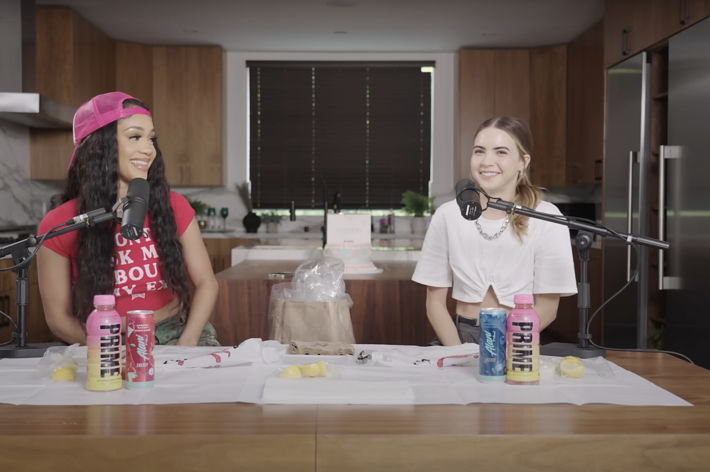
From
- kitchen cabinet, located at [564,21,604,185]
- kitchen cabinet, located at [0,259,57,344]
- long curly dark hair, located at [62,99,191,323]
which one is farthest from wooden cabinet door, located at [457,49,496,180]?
long curly dark hair, located at [62,99,191,323]

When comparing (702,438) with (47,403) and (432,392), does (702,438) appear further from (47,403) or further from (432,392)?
(47,403)

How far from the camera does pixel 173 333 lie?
2033 mm

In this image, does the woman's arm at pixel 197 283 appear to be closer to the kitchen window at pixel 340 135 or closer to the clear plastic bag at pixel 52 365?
the clear plastic bag at pixel 52 365

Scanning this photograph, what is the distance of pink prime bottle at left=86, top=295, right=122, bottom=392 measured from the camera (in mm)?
1231

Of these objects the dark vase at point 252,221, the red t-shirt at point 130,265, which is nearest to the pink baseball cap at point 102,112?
the red t-shirt at point 130,265

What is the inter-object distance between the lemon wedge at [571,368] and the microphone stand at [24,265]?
0.92 metres

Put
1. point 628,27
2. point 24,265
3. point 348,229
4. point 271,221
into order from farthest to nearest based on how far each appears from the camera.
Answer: point 271,221 → point 628,27 → point 348,229 → point 24,265

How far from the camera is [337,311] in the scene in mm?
2281

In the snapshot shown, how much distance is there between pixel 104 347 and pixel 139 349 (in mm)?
60

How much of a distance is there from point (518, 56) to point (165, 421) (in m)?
5.24

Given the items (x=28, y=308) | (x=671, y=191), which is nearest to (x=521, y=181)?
(x=671, y=191)

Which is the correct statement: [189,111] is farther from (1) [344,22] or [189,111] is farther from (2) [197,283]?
(2) [197,283]

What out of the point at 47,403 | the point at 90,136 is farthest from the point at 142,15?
the point at 47,403

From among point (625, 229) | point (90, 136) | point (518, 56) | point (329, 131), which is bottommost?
point (625, 229)
